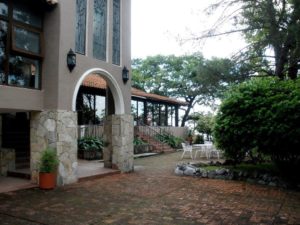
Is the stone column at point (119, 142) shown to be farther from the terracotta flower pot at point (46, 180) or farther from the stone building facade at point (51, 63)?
the terracotta flower pot at point (46, 180)

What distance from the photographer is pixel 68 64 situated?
8859 millimetres

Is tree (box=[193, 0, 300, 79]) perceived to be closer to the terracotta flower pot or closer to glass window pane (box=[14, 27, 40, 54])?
glass window pane (box=[14, 27, 40, 54])

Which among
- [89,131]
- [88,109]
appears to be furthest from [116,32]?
[88,109]

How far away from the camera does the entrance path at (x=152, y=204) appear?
5.79 m

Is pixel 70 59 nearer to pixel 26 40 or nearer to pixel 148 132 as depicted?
pixel 26 40

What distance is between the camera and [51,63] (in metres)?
8.67

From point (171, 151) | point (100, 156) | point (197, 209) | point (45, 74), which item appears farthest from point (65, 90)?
point (171, 151)

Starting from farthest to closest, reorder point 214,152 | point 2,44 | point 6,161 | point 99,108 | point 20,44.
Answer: point 99,108 < point 214,152 < point 6,161 < point 20,44 < point 2,44

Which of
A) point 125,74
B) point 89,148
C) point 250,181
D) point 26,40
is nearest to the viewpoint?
point 26,40

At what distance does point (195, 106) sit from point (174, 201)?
25.0 m

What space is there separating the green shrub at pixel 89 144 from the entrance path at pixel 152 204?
499 centimetres

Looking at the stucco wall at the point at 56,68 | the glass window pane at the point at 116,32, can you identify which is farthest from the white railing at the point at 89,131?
the stucco wall at the point at 56,68

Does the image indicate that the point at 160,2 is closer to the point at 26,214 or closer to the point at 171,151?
→ the point at 26,214

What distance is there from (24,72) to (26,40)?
2.76 feet
